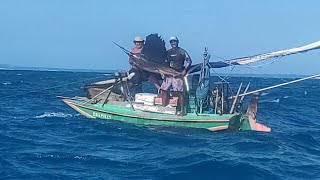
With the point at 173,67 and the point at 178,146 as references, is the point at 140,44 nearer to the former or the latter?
the point at 173,67

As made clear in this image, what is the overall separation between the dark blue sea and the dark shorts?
179 centimetres

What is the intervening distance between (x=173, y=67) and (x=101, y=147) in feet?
19.7

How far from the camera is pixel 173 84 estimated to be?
70.5 feet

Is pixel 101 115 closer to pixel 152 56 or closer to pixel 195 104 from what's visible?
pixel 152 56

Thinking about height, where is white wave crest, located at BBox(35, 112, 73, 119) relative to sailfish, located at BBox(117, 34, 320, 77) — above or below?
below

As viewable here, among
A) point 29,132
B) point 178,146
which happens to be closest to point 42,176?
point 178,146

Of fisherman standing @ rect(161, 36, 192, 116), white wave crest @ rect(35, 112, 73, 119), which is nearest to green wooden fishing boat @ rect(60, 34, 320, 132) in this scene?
fisherman standing @ rect(161, 36, 192, 116)

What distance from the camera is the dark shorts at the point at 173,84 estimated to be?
70.2ft

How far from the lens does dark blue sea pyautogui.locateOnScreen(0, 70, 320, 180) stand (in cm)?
1306

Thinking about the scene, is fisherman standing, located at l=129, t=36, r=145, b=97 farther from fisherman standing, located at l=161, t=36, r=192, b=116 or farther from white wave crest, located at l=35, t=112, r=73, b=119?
white wave crest, located at l=35, t=112, r=73, b=119

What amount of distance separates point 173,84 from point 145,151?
5871 millimetres

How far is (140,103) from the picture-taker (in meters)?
22.0

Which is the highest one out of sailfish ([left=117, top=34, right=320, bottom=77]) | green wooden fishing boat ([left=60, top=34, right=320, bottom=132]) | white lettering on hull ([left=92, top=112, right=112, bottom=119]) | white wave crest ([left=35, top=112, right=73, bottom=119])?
sailfish ([left=117, top=34, right=320, bottom=77])

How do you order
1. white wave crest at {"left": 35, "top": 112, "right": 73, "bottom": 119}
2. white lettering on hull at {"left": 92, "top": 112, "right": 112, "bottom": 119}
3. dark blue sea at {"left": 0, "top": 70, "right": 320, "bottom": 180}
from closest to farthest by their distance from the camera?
dark blue sea at {"left": 0, "top": 70, "right": 320, "bottom": 180}, white lettering on hull at {"left": 92, "top": 112, "right": 112, "bottom": 119}, white wave crest at {"left": 35, "top": 112, "right": 73, "bottom": 119}
